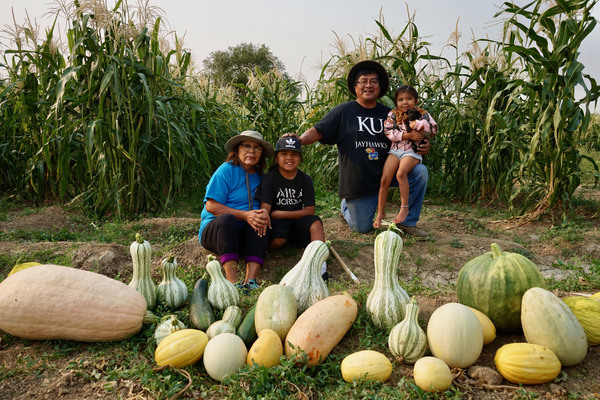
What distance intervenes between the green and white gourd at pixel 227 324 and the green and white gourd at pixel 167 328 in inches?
6.3

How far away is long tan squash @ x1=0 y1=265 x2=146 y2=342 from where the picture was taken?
2.21 metres

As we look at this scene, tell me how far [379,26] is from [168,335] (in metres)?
5.67

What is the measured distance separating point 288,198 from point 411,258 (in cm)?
152

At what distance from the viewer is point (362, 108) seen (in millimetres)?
4949

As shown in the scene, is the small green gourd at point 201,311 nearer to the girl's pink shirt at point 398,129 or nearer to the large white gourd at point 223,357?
the large white gourd at point 223,357

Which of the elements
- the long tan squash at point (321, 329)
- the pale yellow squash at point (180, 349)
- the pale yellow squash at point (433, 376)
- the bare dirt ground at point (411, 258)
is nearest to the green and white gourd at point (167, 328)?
the pale yellow squash at point (180, 349)

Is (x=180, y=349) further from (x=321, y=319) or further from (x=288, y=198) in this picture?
(x=288, y=198)

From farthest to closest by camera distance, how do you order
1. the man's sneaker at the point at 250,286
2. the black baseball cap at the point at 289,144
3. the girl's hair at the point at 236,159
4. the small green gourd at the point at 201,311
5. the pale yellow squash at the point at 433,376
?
1. the girl's hair at the point at 236,159
2. the black baseball cap at the point at 289,144
3. the man's sneaker at the point at 250,286
4. the small green gourd at the point at 201,311
5. the pale yellow squash at the point at 433,376

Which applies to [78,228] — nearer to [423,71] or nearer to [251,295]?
[251,295]

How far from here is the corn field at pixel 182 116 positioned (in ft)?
16.3

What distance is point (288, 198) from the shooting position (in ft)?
13.1

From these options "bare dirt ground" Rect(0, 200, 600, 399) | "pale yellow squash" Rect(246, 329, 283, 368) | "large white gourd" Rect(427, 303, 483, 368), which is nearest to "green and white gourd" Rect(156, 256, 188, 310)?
"bare dirt ground" Rect(0, 200, 600, 399)

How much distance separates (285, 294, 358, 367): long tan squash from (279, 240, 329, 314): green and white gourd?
275 mm

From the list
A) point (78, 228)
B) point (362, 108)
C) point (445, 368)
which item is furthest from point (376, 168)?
point (78, 228)
